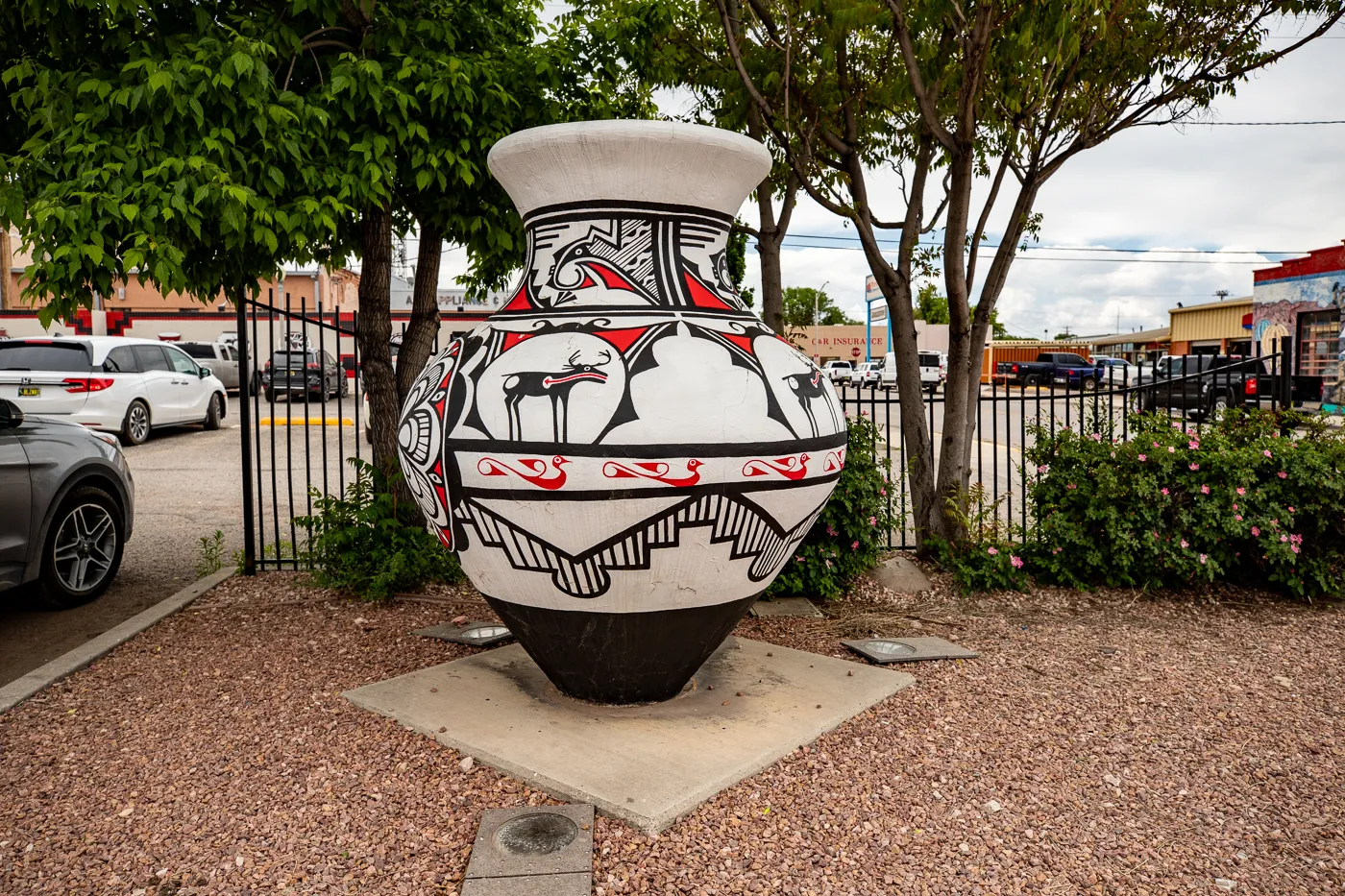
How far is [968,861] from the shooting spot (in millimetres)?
2621

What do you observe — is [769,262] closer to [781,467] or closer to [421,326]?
[421,326]

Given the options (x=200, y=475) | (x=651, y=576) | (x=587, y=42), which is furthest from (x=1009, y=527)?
(x=200, y=475)

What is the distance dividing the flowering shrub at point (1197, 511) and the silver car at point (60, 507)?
5673 mm

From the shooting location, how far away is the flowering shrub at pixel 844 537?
5.31m

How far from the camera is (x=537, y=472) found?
9.79 feet

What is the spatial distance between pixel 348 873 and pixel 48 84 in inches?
140

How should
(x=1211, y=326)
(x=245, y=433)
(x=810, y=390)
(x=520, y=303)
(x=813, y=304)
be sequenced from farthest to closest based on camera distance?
(x=813, y=304)
(x=1211, y=326)
(x=245, y=433)
(x=520, y=303)
(x=810, y=390)

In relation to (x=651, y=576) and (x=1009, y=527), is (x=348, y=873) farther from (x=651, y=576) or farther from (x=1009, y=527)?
(x=1009, y=527)

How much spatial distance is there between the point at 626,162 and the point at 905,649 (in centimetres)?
265

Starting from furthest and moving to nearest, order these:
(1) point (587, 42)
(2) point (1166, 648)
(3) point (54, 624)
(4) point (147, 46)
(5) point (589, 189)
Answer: (1) point (587, 42) → (3) point (54, 624) → (2) point (1166, 648) → (4) point (147, 46) → (5) point (589, 189)

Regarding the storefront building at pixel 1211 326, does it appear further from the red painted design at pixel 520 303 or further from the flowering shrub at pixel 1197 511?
the red painted design at pixel 520 303

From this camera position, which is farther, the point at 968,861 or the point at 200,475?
the point at 200,475

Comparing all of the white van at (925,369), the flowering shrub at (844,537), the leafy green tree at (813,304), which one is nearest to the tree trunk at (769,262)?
the flowering shrub at (844,537)

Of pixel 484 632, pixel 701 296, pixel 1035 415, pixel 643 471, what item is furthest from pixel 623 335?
pixel 1035 415
